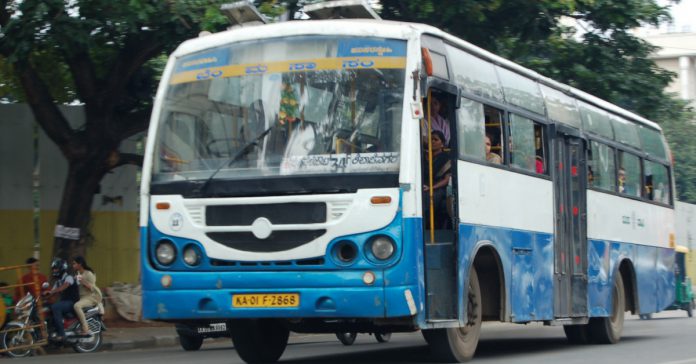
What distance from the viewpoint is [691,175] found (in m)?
51.0

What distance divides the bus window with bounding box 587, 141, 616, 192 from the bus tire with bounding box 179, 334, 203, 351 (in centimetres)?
618

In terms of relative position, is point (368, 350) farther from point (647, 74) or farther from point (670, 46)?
point (670, 46)

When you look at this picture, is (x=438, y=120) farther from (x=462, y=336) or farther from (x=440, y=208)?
(x=462, y=336)

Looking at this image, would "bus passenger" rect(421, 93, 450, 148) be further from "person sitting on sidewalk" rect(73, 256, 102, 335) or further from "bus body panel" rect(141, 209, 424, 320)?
"person sitting on sidewalk" rect(73, 256, 102, 335)

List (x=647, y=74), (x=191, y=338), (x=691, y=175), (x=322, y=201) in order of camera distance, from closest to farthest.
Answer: (x=322, y=201) → (x=191, y=338) → (x=647, y=74) → (x=691, y=175)

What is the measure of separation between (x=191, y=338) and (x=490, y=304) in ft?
21.6

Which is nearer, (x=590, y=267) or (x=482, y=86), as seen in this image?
(x=482, y=86)

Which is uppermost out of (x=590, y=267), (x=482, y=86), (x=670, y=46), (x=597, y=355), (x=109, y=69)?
(x=670, y=46)

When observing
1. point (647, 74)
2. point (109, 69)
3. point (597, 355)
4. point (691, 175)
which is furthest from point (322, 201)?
point (691, 175)

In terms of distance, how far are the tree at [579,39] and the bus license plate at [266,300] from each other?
409 inches

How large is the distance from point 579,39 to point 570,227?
332 inches

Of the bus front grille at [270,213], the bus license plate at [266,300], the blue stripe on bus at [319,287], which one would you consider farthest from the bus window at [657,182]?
the bus license plate at [266,300]

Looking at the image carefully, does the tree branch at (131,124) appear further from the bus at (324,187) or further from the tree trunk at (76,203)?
the bus at (324,187)

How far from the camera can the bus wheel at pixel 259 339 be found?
1157cm
